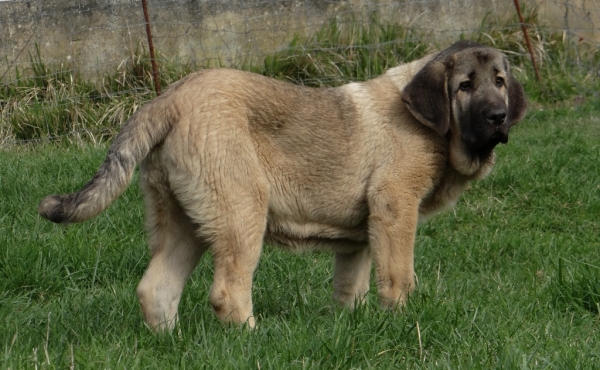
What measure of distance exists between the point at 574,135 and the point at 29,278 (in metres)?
6.05

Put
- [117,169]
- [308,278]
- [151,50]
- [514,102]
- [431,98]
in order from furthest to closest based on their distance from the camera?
1. [151,50]
2. [308,278]
3. [514,102]
4. [431,98]
5. [117,169]

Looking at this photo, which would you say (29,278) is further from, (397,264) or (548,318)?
(548,318)

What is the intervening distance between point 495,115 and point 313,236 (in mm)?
1334

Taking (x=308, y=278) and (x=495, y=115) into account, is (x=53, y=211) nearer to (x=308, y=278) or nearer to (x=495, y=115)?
(x=308, y=278)

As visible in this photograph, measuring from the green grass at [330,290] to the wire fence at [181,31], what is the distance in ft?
7.79

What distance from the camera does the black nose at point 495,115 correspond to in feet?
18.6

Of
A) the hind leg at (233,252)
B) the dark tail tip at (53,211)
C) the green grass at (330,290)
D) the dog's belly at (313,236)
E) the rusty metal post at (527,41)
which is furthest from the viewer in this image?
the rusty metal post at (527,41)

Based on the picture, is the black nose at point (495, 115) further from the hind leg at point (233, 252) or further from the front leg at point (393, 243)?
the hind leg at point (233, 252)

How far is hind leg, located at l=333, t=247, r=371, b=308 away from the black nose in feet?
3.78

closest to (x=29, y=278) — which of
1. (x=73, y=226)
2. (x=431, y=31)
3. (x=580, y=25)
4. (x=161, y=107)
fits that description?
(x=73, y=226)

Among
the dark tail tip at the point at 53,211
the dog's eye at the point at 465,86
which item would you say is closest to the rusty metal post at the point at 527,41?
the dog's eye at the point at 465,86

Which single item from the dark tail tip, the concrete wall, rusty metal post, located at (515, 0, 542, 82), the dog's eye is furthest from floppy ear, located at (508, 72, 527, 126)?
rusty metal post, located at (515, 0, 542, 82)

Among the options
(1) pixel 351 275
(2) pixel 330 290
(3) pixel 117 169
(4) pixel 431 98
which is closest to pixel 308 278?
(2) pixel 330 290

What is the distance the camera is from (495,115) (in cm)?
567
